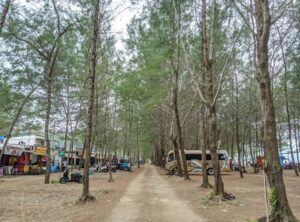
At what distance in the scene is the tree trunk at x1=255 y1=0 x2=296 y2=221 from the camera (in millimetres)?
8148

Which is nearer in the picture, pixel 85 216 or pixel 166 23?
pixel 85 216

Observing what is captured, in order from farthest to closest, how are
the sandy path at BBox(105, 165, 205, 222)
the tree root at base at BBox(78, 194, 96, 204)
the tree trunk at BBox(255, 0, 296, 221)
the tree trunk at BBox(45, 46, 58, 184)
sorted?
1. the tree trunk at BBox(45, 46, 58, 184)
2. the tree root at base at BBox(78, 194, 96, 204)
3. the sandy path at BBox(105, 165, 205, 222)
4. the tree trunk at BBox(255, 0, 296, 221)

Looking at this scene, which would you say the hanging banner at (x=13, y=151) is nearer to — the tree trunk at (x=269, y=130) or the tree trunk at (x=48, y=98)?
the tree trunk at (x=48, y=98)

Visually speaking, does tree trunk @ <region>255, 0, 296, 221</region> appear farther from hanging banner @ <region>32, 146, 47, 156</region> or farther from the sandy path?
hanging banner @ <region>32, 146, 47, 156</region>

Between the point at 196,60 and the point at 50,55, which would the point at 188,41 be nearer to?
the point at 196,60

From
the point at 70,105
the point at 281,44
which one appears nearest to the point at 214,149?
the point at 281,44

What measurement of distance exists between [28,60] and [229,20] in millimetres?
13968

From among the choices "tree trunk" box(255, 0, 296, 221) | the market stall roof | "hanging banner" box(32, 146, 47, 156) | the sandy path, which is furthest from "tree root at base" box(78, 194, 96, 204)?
"hanging banner" box(32, 146, 47, 156)

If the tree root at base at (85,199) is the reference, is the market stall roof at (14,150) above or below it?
above

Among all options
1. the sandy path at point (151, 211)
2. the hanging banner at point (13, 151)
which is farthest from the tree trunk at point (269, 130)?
the hanging banner at point (13, 151)

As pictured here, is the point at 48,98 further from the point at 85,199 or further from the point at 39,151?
the point at 39,151

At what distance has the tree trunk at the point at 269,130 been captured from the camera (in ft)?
26.7

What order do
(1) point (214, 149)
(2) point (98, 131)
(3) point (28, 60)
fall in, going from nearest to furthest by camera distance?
(1) point (214, 149)
(3) point (28, 60)
(2) point (98, 131)

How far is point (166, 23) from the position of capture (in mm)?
19391
